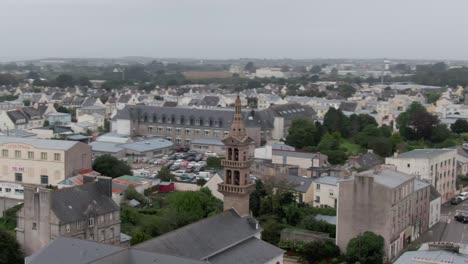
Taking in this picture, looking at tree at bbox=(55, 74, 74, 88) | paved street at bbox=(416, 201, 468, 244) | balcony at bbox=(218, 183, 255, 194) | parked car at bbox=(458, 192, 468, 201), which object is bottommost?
paved street at bbox=(416, 201, 468, 244)

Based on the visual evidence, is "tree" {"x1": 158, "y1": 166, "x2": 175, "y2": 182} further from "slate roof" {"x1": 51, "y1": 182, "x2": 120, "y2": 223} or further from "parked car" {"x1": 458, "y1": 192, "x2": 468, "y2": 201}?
"parked car" {"x1": 458, "y1": 192, "x2": 468, "y2": 201}

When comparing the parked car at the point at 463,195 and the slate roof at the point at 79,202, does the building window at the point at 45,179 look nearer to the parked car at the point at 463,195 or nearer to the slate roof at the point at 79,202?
the slate roof at the point at 79,202

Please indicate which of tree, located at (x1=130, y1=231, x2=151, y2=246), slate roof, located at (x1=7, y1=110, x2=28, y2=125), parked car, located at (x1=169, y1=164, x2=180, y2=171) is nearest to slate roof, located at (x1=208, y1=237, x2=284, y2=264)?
tree, located at (x1=130, y1=231, x2=151, y2=246)

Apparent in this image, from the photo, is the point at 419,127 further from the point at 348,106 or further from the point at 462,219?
the point at 462,219

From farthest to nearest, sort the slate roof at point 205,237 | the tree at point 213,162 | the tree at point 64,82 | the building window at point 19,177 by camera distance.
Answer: the tree at point 64,82 → the tree at point 213,162 → the building window at point 19,177 → the slate roof at point 205,237

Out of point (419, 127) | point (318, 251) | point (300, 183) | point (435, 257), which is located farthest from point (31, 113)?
point (435, 257)

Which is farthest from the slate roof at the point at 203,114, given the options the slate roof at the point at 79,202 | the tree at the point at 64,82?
the tree at the point at 64,82

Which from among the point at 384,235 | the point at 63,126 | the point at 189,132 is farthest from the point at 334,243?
the point at 63,126
